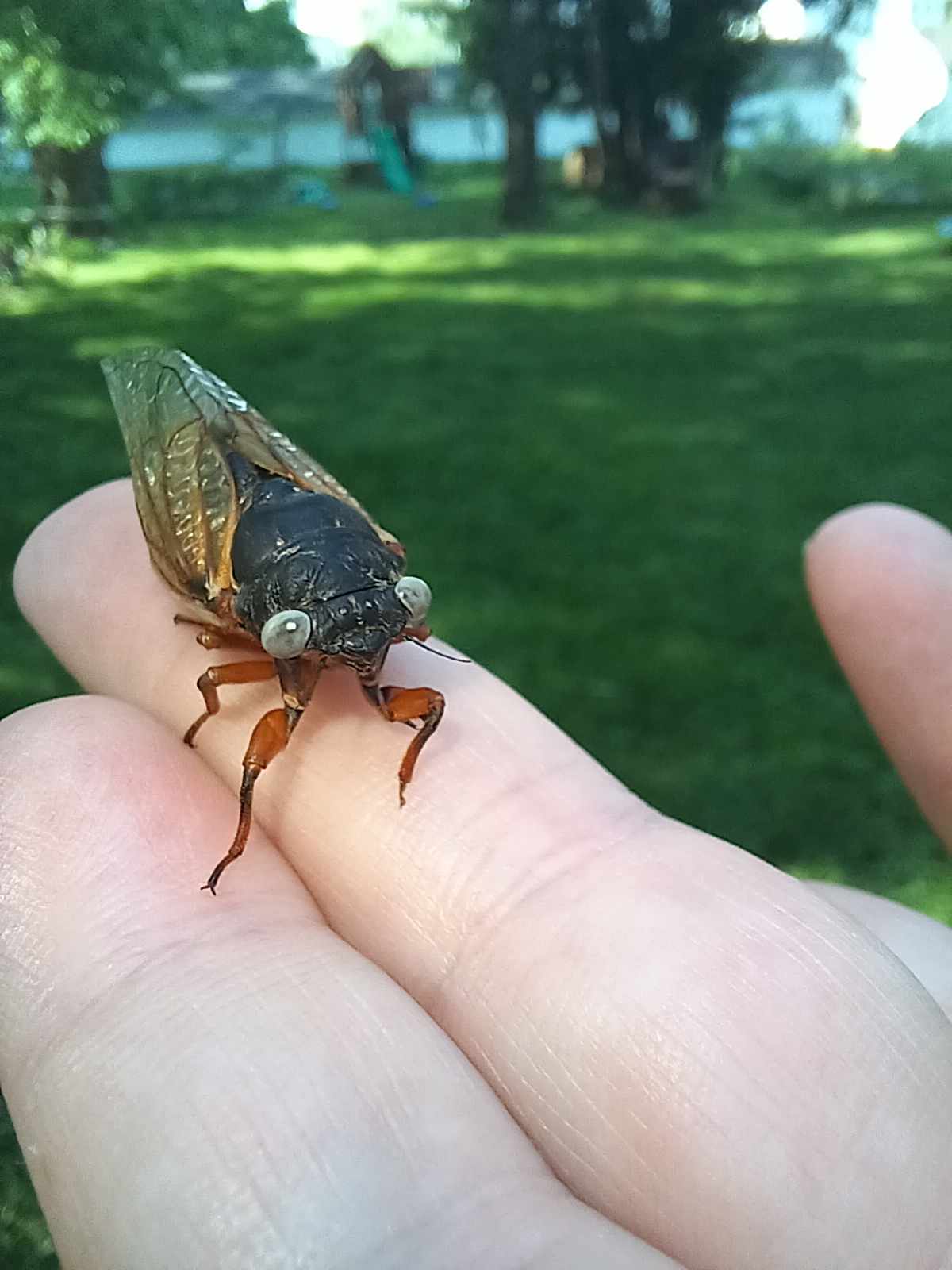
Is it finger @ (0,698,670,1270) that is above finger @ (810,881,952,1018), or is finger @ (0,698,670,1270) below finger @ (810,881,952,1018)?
above

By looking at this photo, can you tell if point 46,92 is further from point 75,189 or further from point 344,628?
point 344,628

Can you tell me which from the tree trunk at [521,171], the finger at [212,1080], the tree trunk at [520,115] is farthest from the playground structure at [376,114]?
the finger at [212,1080]

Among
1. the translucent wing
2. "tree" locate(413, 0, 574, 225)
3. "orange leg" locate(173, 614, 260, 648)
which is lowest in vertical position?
"orange leg" locate(173, 614, 260, 648)

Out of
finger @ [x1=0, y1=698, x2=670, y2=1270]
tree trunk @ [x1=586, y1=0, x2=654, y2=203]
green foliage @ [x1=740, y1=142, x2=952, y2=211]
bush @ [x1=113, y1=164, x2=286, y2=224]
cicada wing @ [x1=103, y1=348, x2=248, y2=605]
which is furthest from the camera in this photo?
green foliage @ [x1=740, y1=142, x2=952, y2=211]

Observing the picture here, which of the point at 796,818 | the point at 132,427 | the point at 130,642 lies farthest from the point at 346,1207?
the point at 796,818

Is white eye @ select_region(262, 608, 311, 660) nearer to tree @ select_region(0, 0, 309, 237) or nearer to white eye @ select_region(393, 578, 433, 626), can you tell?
white eye @ select_region(393, 578, 433, 626)

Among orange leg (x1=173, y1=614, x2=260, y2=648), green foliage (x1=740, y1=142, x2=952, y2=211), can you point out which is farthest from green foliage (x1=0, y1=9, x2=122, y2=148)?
green foliage (x1=740, y1=142, x2=952, y2=211)
